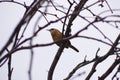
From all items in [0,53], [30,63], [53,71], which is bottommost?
[0,53]

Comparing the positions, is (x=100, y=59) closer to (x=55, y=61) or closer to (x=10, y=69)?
(x=55, y=61)

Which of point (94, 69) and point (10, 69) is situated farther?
point (94, 69)

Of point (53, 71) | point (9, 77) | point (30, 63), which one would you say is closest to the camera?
point (30, 63)

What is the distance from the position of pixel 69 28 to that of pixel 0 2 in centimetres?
95

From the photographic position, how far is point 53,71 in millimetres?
2680

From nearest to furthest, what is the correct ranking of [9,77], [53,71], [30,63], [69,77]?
[30,63], [9,77], [69,77], [53,71]

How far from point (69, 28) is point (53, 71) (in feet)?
1.47

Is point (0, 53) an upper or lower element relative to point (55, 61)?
lower

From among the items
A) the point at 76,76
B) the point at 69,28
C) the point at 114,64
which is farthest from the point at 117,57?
the point at 69,28

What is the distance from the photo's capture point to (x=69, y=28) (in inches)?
106

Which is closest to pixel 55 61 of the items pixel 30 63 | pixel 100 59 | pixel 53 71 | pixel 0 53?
pixel 53 71

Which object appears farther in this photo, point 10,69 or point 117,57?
point 117,57

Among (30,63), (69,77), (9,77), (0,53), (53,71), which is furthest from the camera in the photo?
(53,71)

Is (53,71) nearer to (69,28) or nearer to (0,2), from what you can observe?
(69,28)
